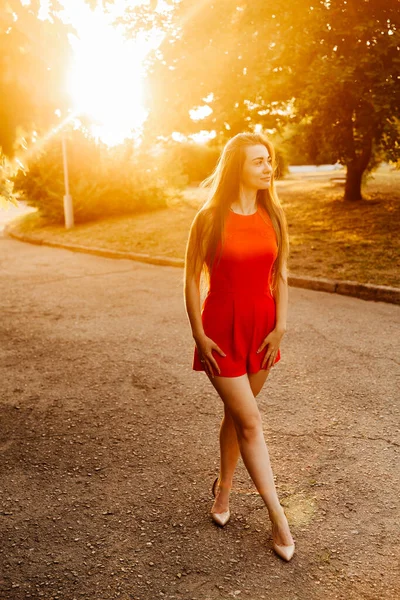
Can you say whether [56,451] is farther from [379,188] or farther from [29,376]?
[379,188]

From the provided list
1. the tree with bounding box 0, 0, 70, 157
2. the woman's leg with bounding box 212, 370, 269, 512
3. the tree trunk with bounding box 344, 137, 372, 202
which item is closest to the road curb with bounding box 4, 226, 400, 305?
the woman's leg with bounding box 212, 370, 269, 512

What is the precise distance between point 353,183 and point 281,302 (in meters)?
14.5

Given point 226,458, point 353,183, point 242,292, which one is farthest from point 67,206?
point 242,292

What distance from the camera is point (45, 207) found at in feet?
58.2

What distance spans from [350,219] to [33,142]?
35.3 feet

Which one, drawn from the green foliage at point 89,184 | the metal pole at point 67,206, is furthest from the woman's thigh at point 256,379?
the green foliage at point 89,184

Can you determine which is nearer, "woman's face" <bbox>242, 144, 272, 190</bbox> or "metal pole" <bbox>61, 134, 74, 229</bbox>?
"woman's face" <bbox>242, 144, 272, 190</bbox>

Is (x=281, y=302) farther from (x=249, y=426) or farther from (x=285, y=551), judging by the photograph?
(x=285, y=551)

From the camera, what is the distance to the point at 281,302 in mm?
2898

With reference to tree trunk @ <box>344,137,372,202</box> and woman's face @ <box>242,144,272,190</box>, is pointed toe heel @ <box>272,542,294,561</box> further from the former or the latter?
tree trunk @ <box>344,137,372,202</box>

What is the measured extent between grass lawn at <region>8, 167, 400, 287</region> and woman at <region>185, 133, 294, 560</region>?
234 inches

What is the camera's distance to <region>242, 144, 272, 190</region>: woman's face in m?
2.75

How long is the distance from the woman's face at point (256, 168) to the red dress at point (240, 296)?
6.1 inches

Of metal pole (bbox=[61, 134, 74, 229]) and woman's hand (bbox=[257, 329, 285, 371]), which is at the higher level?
woman's hand (bbox=[257, 329, 285, 371])
